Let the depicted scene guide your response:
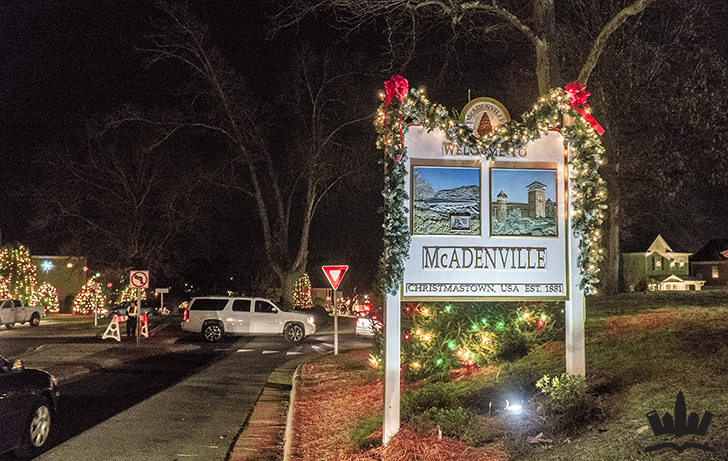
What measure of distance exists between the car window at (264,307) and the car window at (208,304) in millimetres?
1276

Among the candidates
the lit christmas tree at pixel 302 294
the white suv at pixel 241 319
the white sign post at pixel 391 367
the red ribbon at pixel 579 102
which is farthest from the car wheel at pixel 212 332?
the lit christmas tree at pixel 302 294

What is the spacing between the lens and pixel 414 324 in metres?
9.95

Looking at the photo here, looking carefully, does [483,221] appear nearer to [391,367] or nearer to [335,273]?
Result: [391,367]

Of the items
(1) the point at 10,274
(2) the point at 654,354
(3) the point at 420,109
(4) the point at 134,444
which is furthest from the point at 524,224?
(1) the point at 10,274

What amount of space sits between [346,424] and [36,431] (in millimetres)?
3770

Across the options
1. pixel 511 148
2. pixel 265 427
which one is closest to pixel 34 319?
pixel 265 427

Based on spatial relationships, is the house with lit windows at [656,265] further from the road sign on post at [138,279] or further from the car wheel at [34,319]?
the car wheel at [34,319]

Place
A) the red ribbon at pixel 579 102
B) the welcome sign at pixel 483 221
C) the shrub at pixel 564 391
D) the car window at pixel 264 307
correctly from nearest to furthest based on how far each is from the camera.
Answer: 1. the shrub at pixel 564 391
2. the welcome sign at pixel 483 221
3. the red ribbon at pixel 579 102
4. the car window at pixel 264 307

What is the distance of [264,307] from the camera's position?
2559cm

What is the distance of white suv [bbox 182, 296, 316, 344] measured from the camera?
81.3ft

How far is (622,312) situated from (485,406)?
6.16 metres

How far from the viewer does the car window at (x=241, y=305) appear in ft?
83.0

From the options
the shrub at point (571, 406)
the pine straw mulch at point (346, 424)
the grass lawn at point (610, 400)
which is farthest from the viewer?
the shrub at point (571, 406)

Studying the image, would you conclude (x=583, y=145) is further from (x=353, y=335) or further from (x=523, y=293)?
(x=353, y=335)
